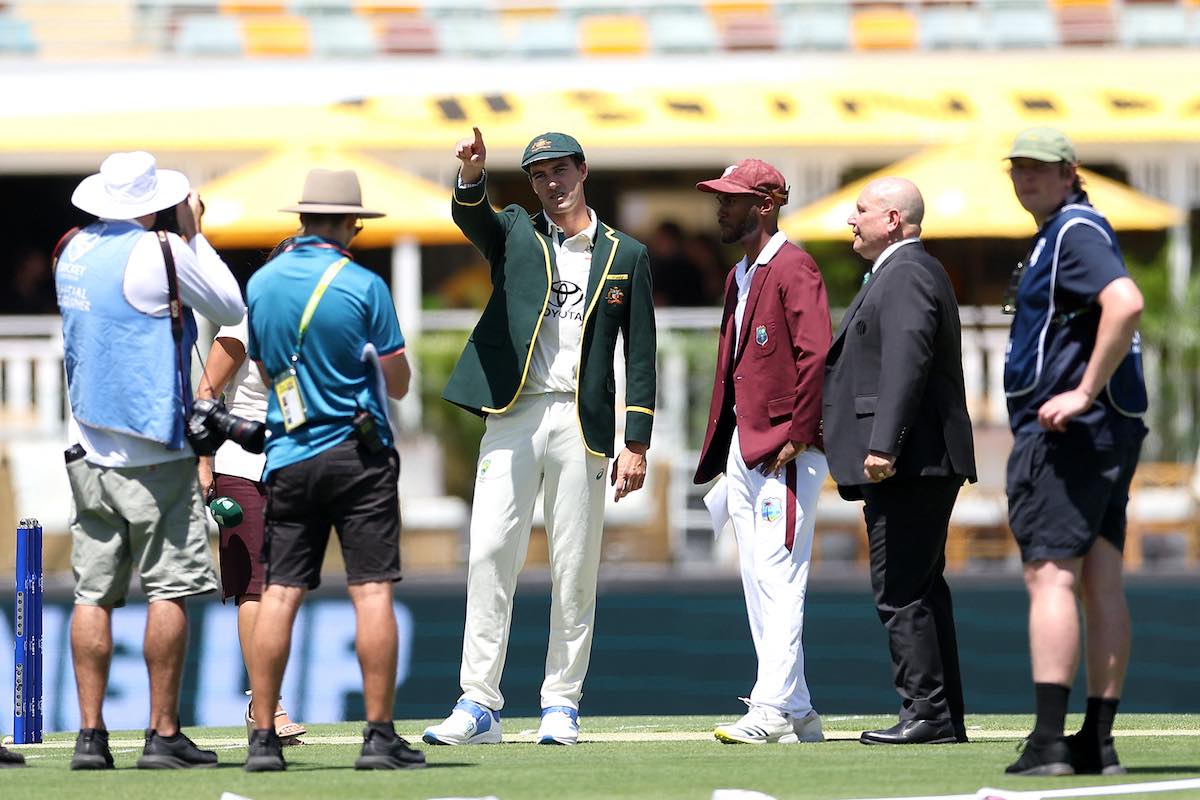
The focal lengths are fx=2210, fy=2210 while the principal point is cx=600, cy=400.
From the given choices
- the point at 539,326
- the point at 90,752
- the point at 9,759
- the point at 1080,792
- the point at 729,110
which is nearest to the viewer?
the point at 1080,792

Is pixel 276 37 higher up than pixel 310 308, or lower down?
higher up

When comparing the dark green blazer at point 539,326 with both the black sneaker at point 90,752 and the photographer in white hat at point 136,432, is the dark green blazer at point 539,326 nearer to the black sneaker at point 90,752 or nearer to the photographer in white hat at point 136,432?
the photographer in white hat at point 136,432

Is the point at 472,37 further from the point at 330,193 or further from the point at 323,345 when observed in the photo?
the point at 323,345

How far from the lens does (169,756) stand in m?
7.10

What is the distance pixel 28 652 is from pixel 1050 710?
14.5 ft

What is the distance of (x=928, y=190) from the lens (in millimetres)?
15719

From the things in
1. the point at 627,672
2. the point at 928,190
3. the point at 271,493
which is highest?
the point at 928,190

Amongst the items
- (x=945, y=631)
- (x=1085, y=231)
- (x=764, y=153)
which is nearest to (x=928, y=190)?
(x=764, y=153)

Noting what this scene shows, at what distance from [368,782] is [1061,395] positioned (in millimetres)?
2356

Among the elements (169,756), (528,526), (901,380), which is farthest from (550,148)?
(169,756)

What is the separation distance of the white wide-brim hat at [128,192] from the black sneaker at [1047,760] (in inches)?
126

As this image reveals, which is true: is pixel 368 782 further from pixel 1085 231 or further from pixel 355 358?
pixel 1085 231

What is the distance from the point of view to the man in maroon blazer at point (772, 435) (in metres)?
7.93

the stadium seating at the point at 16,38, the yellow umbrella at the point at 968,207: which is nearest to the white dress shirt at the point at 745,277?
the yellow umbrella at the point at 968,207
